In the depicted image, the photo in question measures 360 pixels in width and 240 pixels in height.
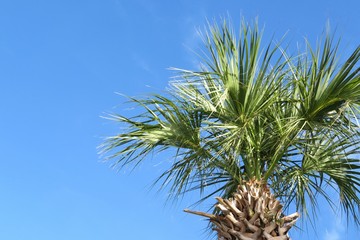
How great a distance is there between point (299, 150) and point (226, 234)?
1502mm

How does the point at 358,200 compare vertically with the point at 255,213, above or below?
above

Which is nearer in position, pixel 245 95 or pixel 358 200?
pixel 245 95

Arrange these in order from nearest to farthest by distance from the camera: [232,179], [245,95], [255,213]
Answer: [255,213], [245,95], [232,179]

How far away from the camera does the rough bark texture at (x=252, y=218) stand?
6.55 m

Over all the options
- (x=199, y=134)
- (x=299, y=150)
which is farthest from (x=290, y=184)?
(x=199, y=134)

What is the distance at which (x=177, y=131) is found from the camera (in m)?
7.52

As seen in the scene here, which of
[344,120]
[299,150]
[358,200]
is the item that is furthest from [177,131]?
[358,200]

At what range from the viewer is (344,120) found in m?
7.33

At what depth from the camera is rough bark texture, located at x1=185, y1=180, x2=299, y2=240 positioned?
21.5 ft

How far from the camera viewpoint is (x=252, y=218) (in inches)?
260

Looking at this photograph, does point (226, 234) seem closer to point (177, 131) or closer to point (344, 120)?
point (177, 131)

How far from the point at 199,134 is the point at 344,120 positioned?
1773 millimetres

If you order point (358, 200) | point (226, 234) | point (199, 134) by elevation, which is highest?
point (199, 134)

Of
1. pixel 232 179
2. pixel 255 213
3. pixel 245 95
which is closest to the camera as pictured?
pixel 255 213
